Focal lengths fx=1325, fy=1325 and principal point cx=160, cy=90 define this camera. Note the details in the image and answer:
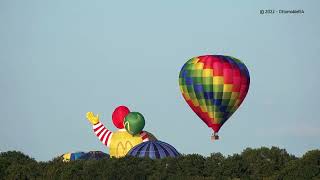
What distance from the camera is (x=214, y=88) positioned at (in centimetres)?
14050

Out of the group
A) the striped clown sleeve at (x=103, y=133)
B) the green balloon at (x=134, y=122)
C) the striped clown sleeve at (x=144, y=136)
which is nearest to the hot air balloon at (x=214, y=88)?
the green balloon at (x=134, y=122)

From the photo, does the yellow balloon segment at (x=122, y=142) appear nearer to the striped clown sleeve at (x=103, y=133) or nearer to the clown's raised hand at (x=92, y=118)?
the striped clown sleeve at (x=103, y=133)

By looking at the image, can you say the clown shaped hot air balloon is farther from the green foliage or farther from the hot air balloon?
the hot air balloon

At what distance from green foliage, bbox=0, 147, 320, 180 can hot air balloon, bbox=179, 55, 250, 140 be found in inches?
268

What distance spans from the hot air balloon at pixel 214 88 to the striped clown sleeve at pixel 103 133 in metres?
16.7

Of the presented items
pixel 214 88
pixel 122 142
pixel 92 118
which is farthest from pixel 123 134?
pixel 214 88

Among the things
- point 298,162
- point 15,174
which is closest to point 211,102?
point 298,162

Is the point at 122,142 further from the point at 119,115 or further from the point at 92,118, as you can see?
the point at 92,118

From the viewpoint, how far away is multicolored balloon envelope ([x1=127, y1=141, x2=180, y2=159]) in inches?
5930

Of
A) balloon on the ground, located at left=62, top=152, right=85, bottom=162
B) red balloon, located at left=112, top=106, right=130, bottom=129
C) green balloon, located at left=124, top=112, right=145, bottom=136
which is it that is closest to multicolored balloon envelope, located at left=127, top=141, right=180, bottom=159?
green balloon, located at left=124, top=112, right=145, bottom=136

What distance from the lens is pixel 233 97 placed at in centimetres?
14150

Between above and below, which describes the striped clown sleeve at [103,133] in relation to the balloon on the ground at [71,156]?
above

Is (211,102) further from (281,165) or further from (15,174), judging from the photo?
(15,174)

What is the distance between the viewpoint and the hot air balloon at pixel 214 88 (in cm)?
14038
